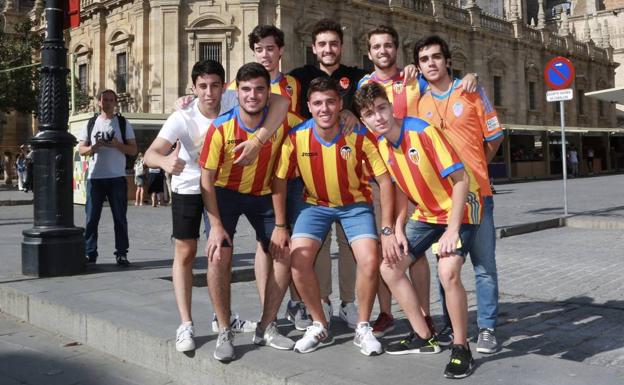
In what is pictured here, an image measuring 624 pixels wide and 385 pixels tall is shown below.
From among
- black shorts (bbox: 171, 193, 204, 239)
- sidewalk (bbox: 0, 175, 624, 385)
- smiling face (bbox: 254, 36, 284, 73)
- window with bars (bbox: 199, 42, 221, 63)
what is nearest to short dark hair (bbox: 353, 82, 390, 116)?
smiling face (bbox: 254, 36, 284, 73)

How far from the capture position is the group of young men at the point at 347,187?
142 inches

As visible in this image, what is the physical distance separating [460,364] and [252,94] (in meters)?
1.88

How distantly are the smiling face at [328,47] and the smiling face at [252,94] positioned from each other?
0.75 m

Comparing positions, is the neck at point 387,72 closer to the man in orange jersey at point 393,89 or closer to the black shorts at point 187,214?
the man in orange jersey at point 393,89

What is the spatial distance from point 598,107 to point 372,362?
47384mm

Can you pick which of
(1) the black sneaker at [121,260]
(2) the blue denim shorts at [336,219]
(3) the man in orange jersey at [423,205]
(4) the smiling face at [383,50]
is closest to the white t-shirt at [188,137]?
(2) the blue denim shorts at [336,219]

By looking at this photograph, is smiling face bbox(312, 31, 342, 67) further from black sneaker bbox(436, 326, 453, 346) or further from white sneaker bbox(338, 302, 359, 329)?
black sneaker bbox(436, 326, 453, 346)

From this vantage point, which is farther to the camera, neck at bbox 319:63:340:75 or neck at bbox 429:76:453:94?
neck at bbox 319:63:340:75

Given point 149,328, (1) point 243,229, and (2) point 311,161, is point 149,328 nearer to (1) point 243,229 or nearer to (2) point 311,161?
(2) point 311,161

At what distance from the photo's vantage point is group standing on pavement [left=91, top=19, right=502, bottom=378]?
3.61 meters

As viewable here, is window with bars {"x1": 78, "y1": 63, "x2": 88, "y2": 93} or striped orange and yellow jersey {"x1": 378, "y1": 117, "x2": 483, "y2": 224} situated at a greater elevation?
window with bars {"x1": 78, "y1": 63, "x2": 88, "y2": 93}

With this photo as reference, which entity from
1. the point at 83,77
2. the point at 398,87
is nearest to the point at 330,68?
the point at 398,87

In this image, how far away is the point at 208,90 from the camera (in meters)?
4.06

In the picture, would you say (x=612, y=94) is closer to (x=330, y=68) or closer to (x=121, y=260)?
(x=330, y=68)
